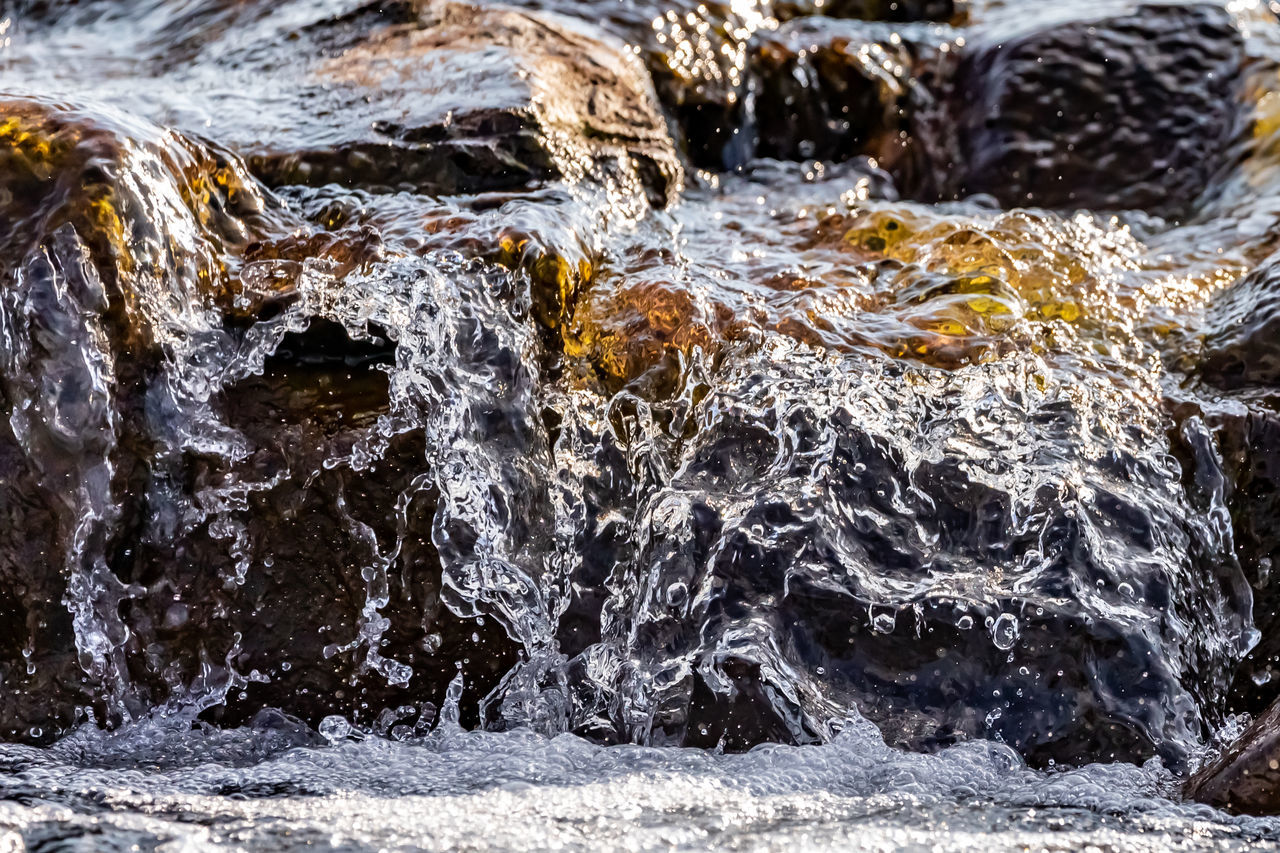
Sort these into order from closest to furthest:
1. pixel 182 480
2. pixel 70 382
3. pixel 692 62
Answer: pixel 70 382, pixel 182 480, pixel 692 62

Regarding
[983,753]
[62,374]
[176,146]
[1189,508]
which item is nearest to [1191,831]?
[983,753]

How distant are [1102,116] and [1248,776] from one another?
2.97m

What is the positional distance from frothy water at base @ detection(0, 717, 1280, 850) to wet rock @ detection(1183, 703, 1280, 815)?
0.13 ft

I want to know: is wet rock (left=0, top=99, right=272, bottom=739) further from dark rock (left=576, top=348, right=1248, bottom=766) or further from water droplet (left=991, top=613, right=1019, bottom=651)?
water droplet (left=991, top=613, right=1019, bottom=651)

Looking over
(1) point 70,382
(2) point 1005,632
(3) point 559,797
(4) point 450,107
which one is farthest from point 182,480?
(2) point 1005,632

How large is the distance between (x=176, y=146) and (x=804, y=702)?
1924mm

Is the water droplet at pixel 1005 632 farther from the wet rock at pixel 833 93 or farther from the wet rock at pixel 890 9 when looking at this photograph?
the wet rock at pixel 890 9

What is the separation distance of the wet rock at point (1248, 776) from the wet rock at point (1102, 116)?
98.7 inches

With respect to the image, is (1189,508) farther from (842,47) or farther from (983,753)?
(842,47)

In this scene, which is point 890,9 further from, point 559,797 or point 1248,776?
point 559,797

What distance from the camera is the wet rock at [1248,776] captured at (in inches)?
78.1

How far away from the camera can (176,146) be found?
275cm

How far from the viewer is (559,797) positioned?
2074mm

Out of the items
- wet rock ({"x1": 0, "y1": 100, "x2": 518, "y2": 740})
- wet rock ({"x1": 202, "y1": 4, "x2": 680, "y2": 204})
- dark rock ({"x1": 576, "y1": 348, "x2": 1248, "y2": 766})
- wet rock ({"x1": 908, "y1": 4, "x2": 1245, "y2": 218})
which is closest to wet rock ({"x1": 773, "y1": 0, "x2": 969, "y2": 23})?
wet rock ({"x1": 908, "y1": 4, "x2": 1245, "y2": 218})
